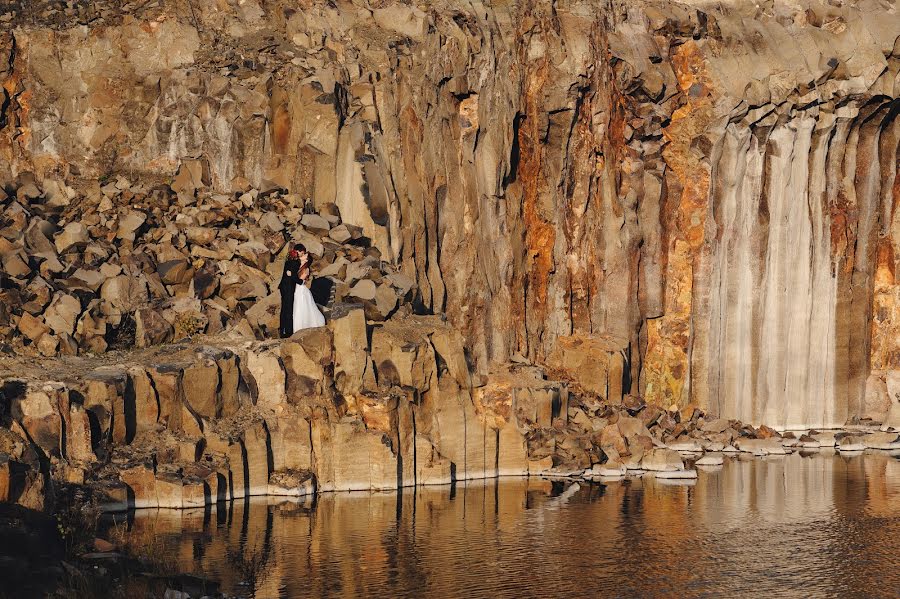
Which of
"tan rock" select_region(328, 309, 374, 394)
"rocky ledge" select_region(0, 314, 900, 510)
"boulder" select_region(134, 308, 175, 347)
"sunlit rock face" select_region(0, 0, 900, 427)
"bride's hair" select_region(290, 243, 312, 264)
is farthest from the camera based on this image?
"sunlit rock face" select_region(0, 0, 900, 427)

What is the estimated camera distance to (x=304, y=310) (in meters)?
29.3

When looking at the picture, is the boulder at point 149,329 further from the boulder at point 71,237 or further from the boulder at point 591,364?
the boulder at point 591,364

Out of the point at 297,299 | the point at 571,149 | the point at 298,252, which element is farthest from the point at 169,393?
the point at 571,149

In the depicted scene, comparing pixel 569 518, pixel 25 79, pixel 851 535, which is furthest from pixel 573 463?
pixel 25 79

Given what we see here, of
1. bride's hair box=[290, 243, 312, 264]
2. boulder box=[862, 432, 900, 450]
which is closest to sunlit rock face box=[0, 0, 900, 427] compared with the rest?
bride's hair box=[290, 243, 312, 264]

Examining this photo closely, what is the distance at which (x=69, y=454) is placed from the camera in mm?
24078

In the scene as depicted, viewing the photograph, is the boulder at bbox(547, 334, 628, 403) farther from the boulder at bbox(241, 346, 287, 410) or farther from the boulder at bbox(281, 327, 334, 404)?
the boulder at bbox(241, 346, 287, 410)

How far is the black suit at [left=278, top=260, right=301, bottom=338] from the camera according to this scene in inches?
1163

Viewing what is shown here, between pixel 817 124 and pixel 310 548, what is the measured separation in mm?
25762

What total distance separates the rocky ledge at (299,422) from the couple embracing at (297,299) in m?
0.52

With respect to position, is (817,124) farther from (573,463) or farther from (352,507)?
(352,507)

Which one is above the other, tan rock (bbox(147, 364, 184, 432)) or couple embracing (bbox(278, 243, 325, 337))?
couple embracing (bbox(278, 243, 325, 337))

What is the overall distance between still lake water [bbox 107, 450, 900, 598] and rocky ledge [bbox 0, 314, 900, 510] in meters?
0.58

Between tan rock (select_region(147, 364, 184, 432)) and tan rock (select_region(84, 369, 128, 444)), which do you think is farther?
tan rock (select_region(147, 364, 184, 432))
